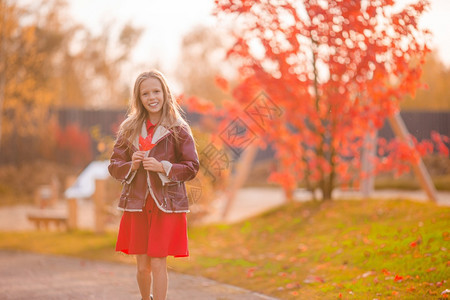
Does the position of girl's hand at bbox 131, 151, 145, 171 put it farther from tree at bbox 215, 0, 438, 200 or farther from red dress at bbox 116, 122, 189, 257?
tree at bbox 215, 0, 438, 200

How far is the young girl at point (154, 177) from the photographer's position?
138 inches

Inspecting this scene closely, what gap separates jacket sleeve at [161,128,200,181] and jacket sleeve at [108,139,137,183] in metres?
0.27

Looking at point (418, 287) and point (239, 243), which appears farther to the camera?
point (239, 243)

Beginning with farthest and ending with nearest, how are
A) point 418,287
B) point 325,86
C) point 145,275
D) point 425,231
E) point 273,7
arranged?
1. point 325,86
2. point 273,7
3. point 425,231
4. point 418,287
5. point 145,275

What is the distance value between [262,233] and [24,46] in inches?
485

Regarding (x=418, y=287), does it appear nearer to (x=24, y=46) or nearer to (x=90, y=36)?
(x=24, y=46)

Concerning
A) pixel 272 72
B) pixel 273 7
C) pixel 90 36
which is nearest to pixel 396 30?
pixel 273 7

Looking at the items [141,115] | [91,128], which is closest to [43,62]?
[91,128]

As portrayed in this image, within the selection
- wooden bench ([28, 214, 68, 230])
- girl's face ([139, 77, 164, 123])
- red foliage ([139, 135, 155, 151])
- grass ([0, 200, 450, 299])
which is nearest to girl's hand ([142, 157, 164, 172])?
red foliage ([139, 135, 155, 151])

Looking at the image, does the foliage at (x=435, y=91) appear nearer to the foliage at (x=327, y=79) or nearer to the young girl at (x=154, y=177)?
the foliage at (x=327, y=79)

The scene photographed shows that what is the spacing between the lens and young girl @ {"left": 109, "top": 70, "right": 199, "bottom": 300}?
11.5ft

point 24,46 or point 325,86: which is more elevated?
point 24,46

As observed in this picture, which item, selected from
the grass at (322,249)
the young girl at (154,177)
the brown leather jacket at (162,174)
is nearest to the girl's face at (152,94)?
the young girl at (154,177)

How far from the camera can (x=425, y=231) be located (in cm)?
569
